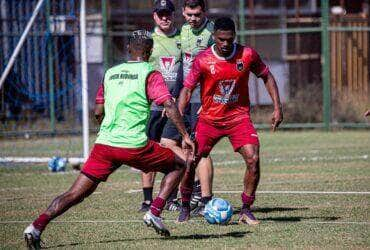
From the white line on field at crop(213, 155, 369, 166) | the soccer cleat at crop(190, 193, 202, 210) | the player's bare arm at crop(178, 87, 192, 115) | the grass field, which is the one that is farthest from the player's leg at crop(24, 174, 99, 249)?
the white line on field at crop(213, 155, 369, 166)

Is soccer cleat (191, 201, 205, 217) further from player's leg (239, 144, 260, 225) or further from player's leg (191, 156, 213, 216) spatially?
player's leg (239, 144, 260, 225)

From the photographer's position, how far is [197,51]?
11.7 meters

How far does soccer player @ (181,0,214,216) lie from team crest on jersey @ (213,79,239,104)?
1101 millimetres

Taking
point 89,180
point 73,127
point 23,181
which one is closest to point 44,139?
point 73,127

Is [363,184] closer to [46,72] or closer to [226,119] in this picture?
[226,119]

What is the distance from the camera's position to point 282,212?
11.3 m

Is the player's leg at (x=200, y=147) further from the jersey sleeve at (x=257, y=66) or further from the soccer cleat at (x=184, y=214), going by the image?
the jersey sleeve at (x=257, y=66)

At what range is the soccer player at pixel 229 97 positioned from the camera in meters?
10.4

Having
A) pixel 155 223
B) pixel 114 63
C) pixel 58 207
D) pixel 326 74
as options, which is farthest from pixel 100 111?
pixel 114 63

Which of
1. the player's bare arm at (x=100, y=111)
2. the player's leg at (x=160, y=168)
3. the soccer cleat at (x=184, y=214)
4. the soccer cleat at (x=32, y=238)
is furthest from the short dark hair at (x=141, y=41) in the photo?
the soccer cleat at (x=184, y=214)

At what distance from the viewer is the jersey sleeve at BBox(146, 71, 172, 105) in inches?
358

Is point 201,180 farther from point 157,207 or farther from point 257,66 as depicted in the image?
point 157,207

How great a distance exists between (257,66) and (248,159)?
974 millimetres

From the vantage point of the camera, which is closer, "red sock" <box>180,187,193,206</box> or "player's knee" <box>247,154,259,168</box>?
"player's knee" <box>247,154,259,168</box>
